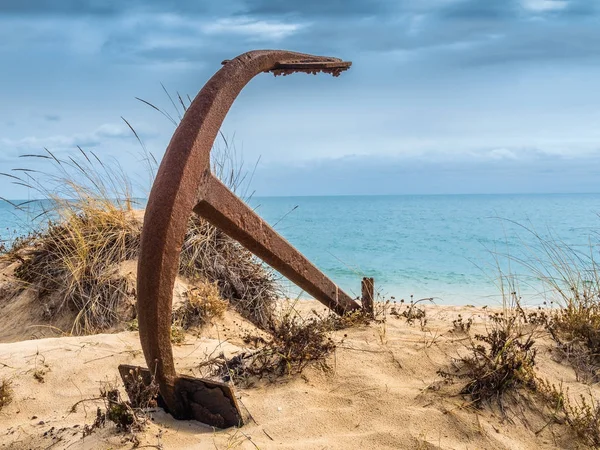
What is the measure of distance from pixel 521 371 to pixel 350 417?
1.01m

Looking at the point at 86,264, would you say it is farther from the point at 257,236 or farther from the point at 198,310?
the point at 257,236

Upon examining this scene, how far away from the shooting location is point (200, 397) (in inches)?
101

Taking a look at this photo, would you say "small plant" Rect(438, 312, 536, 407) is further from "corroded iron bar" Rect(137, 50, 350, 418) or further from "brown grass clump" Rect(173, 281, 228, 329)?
"brown grass clump" Rect(173, 281, 228, 329)

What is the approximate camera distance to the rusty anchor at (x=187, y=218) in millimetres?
2188

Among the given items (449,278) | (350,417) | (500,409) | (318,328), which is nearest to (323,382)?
(350,417)

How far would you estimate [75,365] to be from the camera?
11.5 feet

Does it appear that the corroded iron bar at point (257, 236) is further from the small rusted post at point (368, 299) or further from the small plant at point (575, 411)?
the small plant at point (575, 411)

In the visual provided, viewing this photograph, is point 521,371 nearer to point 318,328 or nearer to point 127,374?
point 318,328

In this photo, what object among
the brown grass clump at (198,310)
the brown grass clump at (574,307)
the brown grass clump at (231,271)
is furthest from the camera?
the brown grass clump at (231,271)

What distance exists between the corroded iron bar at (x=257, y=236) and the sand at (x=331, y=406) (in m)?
0.40

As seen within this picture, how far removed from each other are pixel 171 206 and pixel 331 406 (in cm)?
133

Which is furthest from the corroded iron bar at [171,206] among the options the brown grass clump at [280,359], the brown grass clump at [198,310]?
the brown grass clump at [198,310]

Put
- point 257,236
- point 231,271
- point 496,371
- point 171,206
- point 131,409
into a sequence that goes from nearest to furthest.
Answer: point 171,206, point 131,409, point 257,236, point 496,371, point 231,271

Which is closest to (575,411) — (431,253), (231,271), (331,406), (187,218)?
(331,406)
